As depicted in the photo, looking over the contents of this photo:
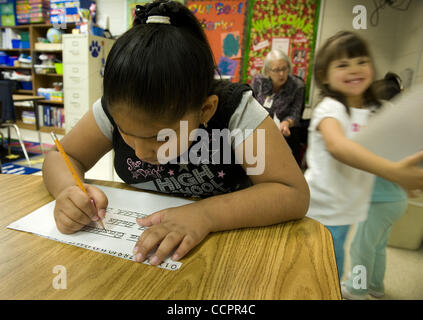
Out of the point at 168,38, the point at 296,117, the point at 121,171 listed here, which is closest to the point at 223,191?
the point at 121,171

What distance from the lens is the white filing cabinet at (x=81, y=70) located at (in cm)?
327

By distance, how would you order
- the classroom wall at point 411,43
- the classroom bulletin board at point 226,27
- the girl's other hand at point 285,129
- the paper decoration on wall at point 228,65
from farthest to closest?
the paper decoration on wall at point 228,65 → the classroom bulletin board at point 226,27 → the girl's other hand at point 285,129 → the classroom wall at point 411,43

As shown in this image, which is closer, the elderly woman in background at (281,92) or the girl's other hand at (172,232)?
the girl's other hand at (172,232)

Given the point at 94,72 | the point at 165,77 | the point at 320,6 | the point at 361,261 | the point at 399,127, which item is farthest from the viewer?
the point at 94,72

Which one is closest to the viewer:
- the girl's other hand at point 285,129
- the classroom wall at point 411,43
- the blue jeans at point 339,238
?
the blue jeans at point 339,238

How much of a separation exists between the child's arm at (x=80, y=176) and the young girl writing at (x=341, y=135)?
71 cm

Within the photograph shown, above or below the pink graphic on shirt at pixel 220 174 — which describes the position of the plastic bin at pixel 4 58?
above

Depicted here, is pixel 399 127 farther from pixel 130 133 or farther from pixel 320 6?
pixel 320 6

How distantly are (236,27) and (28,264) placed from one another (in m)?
3.29

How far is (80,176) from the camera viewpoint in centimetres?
64

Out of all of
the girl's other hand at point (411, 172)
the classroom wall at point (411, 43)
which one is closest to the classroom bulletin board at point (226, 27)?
the classroom wall at point (411, 43)

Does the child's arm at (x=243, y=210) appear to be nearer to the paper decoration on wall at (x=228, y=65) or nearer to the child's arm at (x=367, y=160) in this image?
the child's arm at (x=367, y=160)

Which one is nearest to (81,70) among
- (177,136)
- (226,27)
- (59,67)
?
(59,67)
